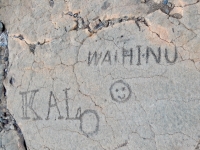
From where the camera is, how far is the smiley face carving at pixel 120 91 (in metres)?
1.45

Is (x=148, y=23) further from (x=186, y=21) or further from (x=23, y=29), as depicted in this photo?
(x=23, y=29)

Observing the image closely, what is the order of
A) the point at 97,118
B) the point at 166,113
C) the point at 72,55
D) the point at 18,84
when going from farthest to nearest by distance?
the point at 18,84, the point at 72,55, the point at 97,118, the point at 166,113

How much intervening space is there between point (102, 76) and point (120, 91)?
0.11 meters

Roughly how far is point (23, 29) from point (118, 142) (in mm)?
771

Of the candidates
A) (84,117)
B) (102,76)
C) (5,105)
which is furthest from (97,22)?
(5,105)

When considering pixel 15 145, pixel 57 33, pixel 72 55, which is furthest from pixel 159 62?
pixel 15 145

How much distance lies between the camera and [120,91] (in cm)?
146

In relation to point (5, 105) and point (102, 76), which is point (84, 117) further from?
point (5, 105)

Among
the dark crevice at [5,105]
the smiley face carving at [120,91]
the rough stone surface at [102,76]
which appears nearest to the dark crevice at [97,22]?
the rough stone surface at [102,76]

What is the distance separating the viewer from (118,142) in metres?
1.45

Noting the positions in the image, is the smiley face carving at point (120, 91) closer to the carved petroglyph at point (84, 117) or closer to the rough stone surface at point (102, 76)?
the rough stone surface at point (102, 76)

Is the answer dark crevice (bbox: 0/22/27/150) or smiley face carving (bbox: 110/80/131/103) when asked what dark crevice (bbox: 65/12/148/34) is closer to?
smiley face carving (bbox: 110/80/131/103)

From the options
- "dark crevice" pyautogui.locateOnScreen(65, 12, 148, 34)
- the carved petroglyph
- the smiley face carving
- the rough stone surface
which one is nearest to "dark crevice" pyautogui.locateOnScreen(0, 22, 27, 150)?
the rough stone surface

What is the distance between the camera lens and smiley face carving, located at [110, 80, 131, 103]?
1450 millimetres
